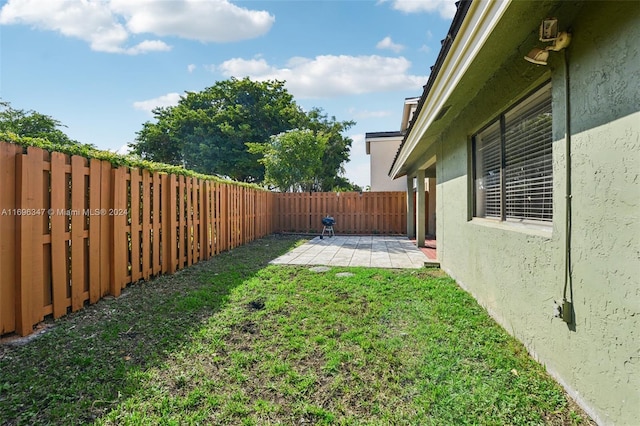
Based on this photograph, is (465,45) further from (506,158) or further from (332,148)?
(332,148)

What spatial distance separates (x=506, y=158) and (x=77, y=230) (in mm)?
5251

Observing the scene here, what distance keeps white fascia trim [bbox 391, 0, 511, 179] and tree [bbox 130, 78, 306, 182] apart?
21.5 metres

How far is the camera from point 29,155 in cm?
322

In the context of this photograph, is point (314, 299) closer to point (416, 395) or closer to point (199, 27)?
point (416, 395)

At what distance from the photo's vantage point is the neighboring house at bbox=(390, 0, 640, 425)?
1.65 m

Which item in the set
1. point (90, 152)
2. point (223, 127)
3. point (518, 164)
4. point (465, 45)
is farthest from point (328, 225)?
point (223, 127)

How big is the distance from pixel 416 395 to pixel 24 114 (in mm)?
33260

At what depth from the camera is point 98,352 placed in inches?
111

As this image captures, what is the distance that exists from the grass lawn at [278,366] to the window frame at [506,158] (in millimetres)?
1185

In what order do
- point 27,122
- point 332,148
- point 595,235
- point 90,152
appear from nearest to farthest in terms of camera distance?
point 595,235, point 90,152, point 27,122, point 332,148

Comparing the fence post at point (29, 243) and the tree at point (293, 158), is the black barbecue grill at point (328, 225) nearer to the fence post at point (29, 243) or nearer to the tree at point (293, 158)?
the tree at point (293, 158)

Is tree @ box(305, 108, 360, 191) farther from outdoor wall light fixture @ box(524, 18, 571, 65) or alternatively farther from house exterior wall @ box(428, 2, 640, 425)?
outdoor wall light fixture @ box(524, 18, 571, 65)

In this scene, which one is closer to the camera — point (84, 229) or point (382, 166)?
point (84, 229)

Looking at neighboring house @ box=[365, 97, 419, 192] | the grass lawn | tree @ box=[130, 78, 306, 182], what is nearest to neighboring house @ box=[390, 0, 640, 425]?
the grass lawn
